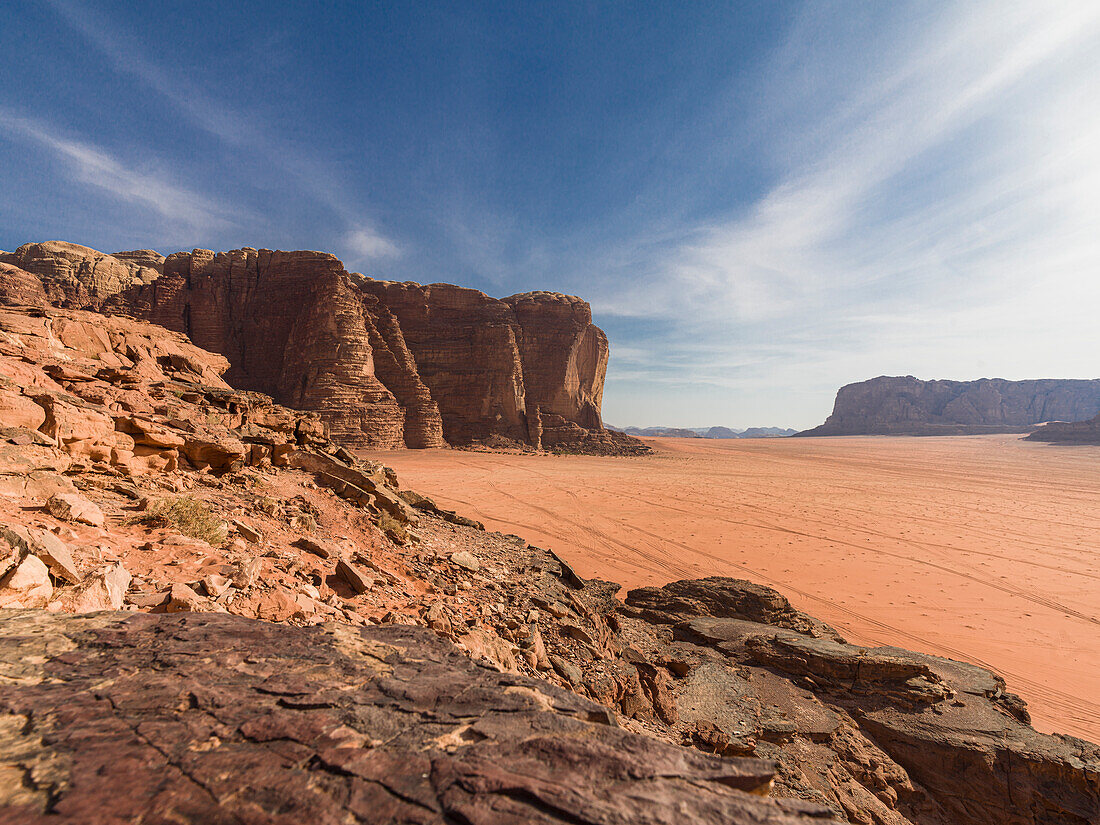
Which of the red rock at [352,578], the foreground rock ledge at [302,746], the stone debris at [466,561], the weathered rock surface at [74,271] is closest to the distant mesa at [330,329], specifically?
the weathered rock surface at [74,271]

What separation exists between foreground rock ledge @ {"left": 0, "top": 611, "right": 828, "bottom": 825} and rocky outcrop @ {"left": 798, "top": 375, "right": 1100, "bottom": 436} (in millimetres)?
111987

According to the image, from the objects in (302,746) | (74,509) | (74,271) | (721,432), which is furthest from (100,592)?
(721,432)

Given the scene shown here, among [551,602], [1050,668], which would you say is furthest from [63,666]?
[1050,668]

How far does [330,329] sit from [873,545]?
101 feet

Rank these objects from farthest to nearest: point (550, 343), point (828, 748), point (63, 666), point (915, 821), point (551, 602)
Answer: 1. point (550, 343)
2. point (551, 602)
3. point (828, 748)
4. point (915, 821)
5. point (63, 666)

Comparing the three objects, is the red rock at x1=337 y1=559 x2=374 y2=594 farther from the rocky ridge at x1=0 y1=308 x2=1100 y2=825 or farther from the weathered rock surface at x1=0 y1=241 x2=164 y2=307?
the weathered rock surface at x1=0 y1=241 x2=164 y2=307

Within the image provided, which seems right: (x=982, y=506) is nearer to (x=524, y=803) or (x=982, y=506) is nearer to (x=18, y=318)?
(x=524, y=803)

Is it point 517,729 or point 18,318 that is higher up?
point 18,318

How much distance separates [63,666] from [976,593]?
14714 millimetres

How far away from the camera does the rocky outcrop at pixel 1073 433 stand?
58.6m

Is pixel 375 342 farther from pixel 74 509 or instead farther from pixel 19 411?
pixel 74 509

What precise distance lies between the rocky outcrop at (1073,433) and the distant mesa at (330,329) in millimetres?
73283

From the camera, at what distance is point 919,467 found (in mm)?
38750

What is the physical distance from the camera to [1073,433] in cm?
6062
